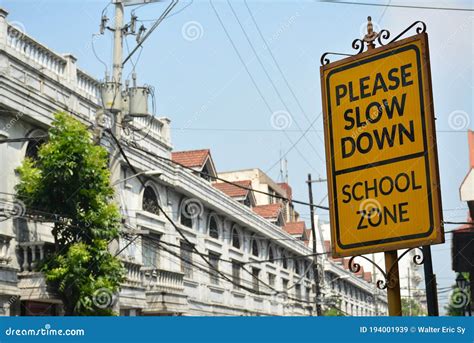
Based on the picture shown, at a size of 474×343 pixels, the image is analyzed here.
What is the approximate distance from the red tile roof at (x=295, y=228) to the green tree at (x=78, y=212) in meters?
32.2

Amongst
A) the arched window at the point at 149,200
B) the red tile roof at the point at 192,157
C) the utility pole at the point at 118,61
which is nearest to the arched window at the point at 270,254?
the red tile roof at the point at 192,157

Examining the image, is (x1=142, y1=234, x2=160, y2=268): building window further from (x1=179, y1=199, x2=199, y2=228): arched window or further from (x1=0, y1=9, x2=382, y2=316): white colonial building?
(x1=179, y1=199, x2=199, y2=228): arched window

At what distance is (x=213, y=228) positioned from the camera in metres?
31.5

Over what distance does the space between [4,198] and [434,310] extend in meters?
10.3

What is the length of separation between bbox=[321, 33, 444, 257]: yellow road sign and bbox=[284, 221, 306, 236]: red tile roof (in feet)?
140

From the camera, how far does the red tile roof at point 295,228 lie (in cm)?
4803

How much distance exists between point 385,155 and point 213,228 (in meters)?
26.7

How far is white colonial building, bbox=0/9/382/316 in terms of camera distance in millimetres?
17094

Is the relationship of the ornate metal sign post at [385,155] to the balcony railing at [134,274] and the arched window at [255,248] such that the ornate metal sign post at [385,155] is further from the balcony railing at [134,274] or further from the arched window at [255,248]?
the arched window at [255,248]

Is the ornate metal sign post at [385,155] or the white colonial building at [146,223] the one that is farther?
the white colonial building at [146,223]

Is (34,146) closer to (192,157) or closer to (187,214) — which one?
(187,214)

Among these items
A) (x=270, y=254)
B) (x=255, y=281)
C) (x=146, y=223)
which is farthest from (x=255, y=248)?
(x=146, y=223)

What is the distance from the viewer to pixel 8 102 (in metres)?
16.9
